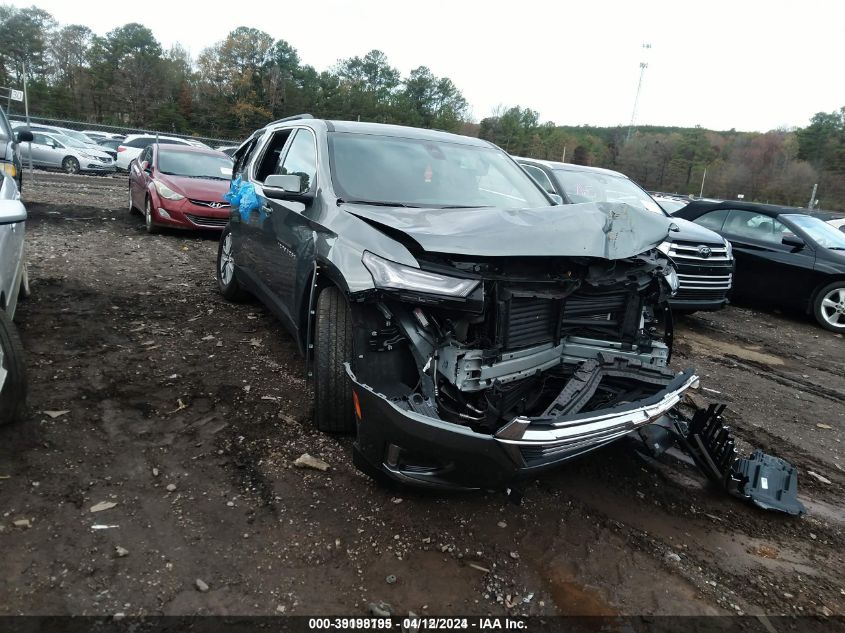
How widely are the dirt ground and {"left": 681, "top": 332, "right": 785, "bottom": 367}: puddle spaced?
1698mm

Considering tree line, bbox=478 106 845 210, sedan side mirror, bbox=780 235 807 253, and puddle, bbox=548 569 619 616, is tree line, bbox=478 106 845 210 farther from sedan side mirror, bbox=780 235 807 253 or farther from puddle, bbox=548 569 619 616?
puddle, bbox=548 569 619 616

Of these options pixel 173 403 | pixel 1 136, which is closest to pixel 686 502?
pixel 173 403

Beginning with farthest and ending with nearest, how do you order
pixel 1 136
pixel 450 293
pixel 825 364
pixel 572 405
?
1. pixel 1 136
2. pixel 825 364
3. pixel 572 405
4. pixel 450 293

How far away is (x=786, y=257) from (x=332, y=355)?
7970 mm

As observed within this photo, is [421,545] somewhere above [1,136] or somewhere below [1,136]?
below

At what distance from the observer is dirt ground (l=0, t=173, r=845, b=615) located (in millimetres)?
2363

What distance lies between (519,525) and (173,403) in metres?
2.39

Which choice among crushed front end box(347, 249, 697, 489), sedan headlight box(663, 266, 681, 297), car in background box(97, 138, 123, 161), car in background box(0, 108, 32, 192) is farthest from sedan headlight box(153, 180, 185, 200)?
car in background box(97, 138, 123, 161)

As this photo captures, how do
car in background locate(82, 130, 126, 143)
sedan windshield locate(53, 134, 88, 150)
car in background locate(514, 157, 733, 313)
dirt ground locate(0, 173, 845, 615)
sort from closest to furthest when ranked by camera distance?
dirt ground locate(0, 173, 845, 615), car in background locate(514, 157, 733, 313), sedan windshield locate(53, 134, 88, 150), car in background locate(82, 130, 126, 143)

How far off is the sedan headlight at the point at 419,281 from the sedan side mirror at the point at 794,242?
25.5ft

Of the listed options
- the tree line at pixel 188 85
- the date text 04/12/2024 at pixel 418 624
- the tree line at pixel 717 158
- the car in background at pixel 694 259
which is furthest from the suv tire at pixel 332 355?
the tree line at pixel 717 158

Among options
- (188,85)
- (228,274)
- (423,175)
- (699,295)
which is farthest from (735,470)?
(188,85)

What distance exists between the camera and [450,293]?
8.70 ft

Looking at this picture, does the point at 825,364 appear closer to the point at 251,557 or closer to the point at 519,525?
the point at 519,525
